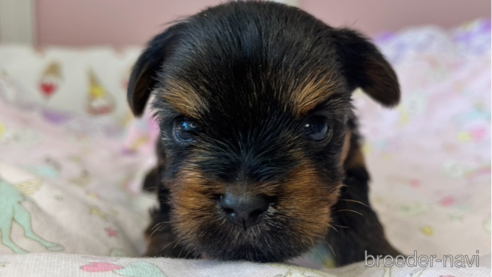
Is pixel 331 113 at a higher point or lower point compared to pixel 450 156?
higher

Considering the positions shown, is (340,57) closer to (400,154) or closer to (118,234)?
(118,234)

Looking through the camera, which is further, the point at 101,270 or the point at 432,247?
the point at 432,247

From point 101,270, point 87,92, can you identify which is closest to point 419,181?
point 101,270

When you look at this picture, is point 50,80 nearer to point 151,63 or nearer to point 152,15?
point 152,15

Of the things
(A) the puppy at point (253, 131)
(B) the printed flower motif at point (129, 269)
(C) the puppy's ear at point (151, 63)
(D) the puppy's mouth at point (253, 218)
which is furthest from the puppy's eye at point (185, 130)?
(B) the printed flower motif at point (129, 269)

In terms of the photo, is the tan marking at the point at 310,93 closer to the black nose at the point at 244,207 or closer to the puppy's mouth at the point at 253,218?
the puppy's mouth at the point at 253,218

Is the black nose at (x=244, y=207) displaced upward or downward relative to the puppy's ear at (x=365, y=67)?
downward
